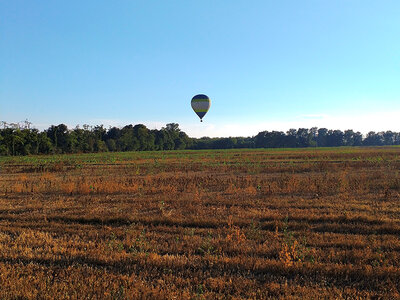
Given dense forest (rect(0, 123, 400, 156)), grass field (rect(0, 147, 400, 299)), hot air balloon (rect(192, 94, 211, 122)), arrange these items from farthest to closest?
1. dense forest (rect(0, 123, 400, 156))
2. hot air balloon (rect(192, 94, 211, 122))
3. grass field (rect(0, 147, 400, 299))

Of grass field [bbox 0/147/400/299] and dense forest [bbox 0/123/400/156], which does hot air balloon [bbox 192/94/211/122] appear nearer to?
grass field [bbox 0/147/400/299]

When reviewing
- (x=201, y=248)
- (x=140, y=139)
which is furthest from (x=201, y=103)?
(x=140, y=139)

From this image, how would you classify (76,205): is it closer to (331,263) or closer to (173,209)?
(173,209)

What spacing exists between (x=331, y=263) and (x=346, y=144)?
184m

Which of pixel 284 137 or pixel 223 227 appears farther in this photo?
pixel 284 137

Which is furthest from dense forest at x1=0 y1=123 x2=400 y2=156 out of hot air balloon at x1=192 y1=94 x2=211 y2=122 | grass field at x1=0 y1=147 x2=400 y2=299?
grass field at x1=0 y1=147 x2=400 y2=299

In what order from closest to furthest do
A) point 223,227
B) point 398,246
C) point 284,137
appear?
1. point 398,246
2. point 223,227
3. point 284,137

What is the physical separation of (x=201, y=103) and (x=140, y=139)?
7767 centimetres

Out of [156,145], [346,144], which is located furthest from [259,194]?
[346,144]

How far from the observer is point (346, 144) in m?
169

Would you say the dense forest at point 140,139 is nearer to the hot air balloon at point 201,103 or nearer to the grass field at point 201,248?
the hot air balloon at point 201,103

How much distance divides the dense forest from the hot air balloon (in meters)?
44.5

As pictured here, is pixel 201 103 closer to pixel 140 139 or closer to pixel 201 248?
pixel 201 248

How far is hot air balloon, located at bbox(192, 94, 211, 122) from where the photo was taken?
3396 centimetres
